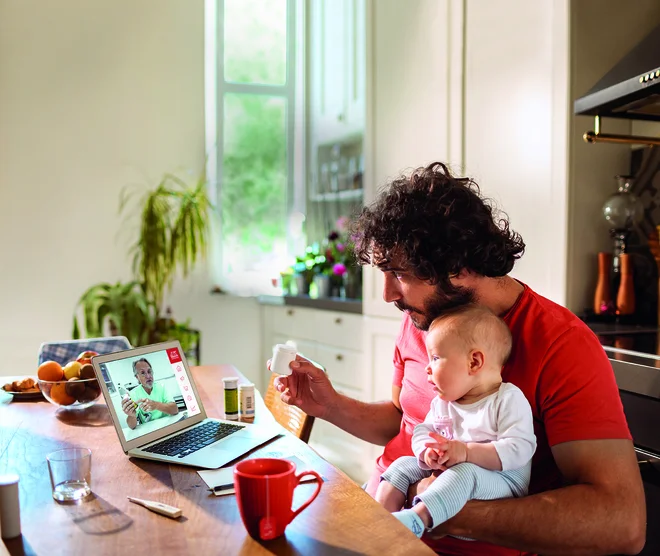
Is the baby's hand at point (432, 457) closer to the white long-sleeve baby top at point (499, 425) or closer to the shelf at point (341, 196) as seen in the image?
Answer: the white long-sleeve baby top at point (499, 425)

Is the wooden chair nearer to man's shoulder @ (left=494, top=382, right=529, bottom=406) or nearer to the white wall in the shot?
man's shoulder @ (left=494, top=382, right=529, bottom=406)

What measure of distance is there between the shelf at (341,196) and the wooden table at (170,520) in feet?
8.85

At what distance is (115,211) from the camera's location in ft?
13.5

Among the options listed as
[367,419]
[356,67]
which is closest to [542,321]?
[367,419]

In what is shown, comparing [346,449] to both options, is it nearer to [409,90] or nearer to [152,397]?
[409,90]

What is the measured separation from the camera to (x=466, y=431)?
50.4 inches

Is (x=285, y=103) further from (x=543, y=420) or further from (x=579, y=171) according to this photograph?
(x=543, y=420)

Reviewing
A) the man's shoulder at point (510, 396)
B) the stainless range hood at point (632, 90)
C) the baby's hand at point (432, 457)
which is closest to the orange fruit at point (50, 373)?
the baby's hand at point (432, 457)

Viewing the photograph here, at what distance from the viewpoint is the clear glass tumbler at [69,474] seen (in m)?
1.10

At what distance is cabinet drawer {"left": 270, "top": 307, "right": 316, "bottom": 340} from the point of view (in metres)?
3.85

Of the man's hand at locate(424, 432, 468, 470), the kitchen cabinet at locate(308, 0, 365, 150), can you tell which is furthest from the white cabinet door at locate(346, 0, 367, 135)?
the man's hand at locate(424, 432, 468, 470)

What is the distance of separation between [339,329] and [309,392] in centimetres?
194

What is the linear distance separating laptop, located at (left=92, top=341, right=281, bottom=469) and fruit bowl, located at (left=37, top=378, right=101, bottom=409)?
0.26 metres

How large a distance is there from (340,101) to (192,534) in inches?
137
